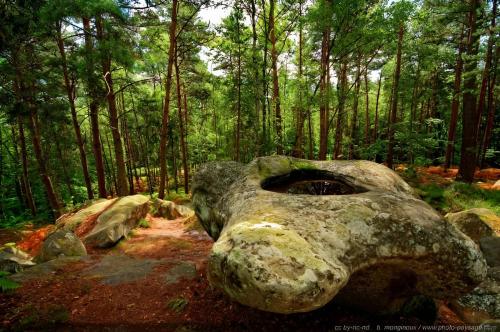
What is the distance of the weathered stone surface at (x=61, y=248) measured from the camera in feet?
22.3

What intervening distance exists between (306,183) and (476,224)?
4871 mm

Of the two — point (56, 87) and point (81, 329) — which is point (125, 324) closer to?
point (81, 329)

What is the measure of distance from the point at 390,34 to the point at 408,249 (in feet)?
33.0

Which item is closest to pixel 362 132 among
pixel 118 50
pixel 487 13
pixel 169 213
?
pixel 487 13

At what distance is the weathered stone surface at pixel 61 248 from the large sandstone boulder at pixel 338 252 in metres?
4.98

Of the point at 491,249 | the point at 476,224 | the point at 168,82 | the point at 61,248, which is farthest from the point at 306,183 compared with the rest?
the point at 168,82

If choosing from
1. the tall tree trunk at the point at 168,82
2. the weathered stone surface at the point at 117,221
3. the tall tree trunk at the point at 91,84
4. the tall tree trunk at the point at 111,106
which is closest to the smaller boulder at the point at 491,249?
the weathered stone surface at the point at 117,221

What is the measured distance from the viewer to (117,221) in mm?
8586

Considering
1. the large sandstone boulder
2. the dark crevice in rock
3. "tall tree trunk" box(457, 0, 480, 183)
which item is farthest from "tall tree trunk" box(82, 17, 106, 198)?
"tall tree trunk" box(457, 0, 480, 183)

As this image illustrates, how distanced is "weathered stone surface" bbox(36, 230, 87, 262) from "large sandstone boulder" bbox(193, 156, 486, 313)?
498 centimetres

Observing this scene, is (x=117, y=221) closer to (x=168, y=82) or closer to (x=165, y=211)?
(x=165, y=211)

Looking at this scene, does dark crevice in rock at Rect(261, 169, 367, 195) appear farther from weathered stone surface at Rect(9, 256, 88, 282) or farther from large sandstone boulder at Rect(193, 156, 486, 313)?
weathered stone surface at Rect(9, 256, 88, 282)

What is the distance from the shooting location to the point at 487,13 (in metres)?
12.5

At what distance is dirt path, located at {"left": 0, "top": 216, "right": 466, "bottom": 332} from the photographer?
3631mm
